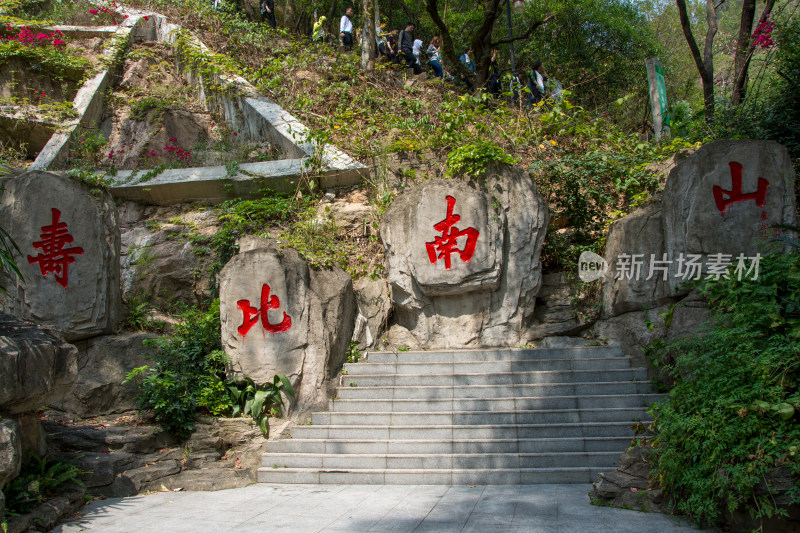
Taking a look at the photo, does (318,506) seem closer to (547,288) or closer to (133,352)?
(133,352)

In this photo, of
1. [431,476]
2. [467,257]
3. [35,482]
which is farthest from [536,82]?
[35,482]

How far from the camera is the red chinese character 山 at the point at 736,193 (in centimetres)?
652

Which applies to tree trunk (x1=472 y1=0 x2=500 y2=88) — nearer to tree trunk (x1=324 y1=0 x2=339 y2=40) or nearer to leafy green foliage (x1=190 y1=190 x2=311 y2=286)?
tree trunk (x1=324 y1=0 x2=339 y2=40)

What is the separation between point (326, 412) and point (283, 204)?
142 inches

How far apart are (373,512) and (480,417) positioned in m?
2.01

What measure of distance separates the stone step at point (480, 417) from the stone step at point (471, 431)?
11 cm

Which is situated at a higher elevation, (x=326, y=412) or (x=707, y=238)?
(x=707, y=238)

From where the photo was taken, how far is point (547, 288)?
8172 millimetres

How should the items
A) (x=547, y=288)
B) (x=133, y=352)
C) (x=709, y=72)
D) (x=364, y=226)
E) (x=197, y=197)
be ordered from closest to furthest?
1. (x=133, y=352)
2. (x=547, y=288)
3. (x=364, y=226)
4. (x=197, y=197)
5. (x=709, y=72)

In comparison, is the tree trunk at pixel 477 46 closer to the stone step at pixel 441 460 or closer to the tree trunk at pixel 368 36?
the tree trunk at pixel 368 36

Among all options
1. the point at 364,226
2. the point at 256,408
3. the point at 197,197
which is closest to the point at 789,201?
the point at 364,226

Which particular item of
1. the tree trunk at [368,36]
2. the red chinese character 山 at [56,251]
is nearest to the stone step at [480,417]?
the red chinese character 山 at [56,251]

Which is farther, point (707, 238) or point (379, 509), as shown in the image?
point (707, 238)

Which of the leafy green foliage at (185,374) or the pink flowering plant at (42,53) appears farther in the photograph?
the pink flowering plant at (42,53)
